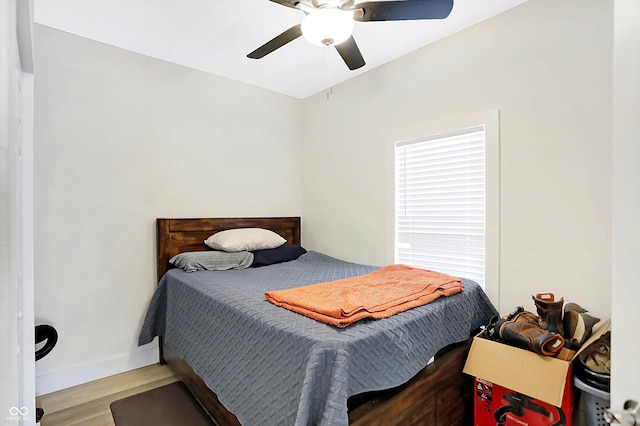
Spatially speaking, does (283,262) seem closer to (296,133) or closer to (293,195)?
(293,195)

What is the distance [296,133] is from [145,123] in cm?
162

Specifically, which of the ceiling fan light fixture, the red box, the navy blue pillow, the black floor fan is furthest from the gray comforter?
the ceiling fan light fixture

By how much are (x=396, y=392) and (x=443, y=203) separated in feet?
5.05

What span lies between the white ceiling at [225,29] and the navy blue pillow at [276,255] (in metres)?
1.70

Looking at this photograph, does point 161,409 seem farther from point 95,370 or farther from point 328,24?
point 328,24

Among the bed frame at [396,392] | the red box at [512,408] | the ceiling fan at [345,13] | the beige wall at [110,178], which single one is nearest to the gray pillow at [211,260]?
the bed frame at [396,392]

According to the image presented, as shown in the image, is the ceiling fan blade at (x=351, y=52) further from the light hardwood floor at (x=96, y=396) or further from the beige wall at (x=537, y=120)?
the light hardwood floor at (x=96, y=396)

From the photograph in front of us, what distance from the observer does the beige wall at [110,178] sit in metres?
2.30

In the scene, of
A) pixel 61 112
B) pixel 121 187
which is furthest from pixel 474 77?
pixel 61 112

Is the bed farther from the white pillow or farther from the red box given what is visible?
the white pillow

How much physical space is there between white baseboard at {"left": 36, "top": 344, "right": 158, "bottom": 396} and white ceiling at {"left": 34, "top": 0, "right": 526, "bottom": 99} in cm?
247

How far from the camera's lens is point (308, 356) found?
4.00 ft

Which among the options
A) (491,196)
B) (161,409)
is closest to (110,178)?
(161,409)

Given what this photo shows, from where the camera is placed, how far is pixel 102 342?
2.51m
